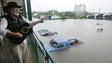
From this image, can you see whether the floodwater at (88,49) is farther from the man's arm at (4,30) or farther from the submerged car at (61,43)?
the man's arm at (4,30)

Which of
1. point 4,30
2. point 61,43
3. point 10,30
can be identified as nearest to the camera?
point 4,30

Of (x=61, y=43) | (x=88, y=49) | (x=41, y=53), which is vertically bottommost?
(x=88, y=49)

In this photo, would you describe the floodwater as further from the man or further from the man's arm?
the man's arm

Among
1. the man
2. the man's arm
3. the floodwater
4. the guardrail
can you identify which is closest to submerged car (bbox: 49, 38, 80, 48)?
the floodwater

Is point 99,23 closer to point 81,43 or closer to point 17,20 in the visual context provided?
point 81,43

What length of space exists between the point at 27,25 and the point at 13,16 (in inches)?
6.8

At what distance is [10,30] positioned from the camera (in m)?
1.38

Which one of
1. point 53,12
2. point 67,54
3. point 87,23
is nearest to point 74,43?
point 67,54

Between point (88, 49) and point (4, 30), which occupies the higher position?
point (4, 30)

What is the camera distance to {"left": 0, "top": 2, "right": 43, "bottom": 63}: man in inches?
51.2

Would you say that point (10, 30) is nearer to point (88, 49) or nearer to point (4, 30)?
point (4, 30)

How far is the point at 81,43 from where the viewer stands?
56.3ft

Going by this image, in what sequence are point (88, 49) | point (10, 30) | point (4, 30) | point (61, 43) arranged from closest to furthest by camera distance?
point (4, 30) < point (10, 30) < point (61, 43) < point (88, 49)

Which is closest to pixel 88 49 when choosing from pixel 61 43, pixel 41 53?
pixel 61 43
